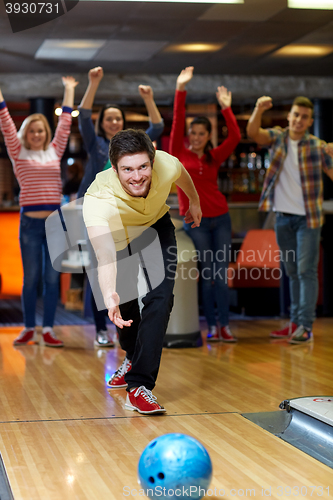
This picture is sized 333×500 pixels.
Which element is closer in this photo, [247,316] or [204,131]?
[204,131]

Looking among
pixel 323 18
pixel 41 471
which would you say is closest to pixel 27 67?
pixel 323 18

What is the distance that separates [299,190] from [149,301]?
1892 millimetres

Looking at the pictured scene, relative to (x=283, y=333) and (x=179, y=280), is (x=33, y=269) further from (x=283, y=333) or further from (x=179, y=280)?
A: (x=283, y=333)

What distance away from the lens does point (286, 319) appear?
5.17m

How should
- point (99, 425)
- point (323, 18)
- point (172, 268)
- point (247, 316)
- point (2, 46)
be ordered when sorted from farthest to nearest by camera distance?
point (2, 46) < point (323, 18) < point (247, 316) < point (172, 268) < point (99, 425)

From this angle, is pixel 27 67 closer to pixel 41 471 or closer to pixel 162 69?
pixel 162 69

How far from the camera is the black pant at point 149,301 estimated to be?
2.44 m

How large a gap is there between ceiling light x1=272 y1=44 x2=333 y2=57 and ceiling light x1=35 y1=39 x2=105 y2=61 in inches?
86.2

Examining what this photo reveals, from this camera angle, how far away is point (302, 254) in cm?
397

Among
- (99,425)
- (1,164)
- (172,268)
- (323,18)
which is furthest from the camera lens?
(1,164)

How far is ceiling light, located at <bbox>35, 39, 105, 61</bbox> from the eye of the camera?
675cm

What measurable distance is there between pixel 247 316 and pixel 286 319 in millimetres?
446

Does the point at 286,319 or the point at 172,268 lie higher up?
the point at 172,268

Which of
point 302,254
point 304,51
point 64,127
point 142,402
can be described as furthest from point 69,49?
point 142,402
